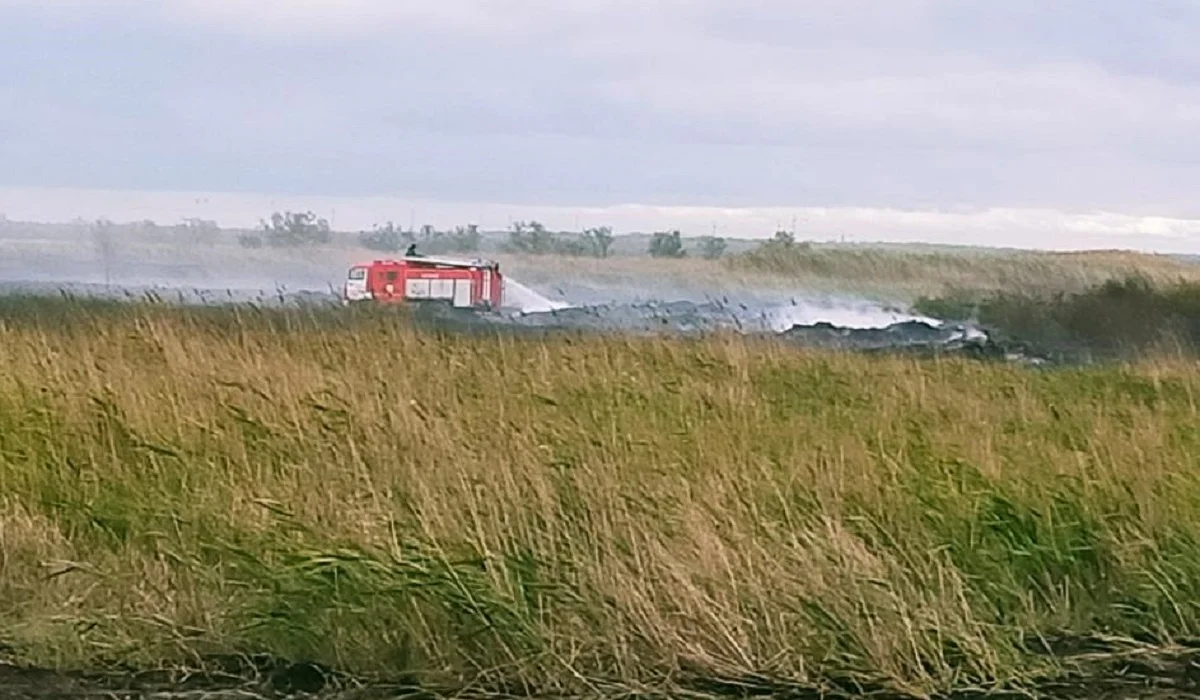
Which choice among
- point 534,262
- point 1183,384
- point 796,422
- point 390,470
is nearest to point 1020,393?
point 1183,384

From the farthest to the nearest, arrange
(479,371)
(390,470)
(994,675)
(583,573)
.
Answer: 1. (479,371)
2. (390,470)
3. (583,573)
4. (994,675)

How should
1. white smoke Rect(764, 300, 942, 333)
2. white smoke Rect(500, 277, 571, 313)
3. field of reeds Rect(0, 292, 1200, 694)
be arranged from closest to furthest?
field of reeds Rect(0, 292, 1200, 694) → white smoke Rect(764, 300, 942, 333) → white smoke Rect(500, 277, 571, 313)

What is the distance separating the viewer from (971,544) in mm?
5785

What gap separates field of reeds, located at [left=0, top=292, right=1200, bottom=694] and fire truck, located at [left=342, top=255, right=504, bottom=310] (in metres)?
15.7

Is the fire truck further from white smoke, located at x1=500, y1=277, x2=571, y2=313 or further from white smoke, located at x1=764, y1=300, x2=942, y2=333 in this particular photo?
white smoke, located at x1=764, y1=300, x2=942, y2=333

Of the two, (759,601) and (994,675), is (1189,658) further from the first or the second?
(759,601)

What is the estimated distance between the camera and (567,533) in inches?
223

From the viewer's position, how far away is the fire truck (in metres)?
24.4

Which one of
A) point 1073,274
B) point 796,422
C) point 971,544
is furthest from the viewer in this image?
point 1073,274

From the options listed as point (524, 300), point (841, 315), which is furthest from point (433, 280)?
point (841, 315)

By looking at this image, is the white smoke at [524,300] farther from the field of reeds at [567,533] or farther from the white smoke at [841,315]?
the field of reeds at [567,533]

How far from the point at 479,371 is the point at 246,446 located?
2.76 m

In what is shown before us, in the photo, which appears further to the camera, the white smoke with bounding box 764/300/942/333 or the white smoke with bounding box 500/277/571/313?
the white smoke with bounding box 500/277/571/313

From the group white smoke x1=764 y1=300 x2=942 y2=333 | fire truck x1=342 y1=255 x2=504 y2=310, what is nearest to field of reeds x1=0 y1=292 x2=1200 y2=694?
white smoke x1=764 y1=300 x2=942 y2=333
